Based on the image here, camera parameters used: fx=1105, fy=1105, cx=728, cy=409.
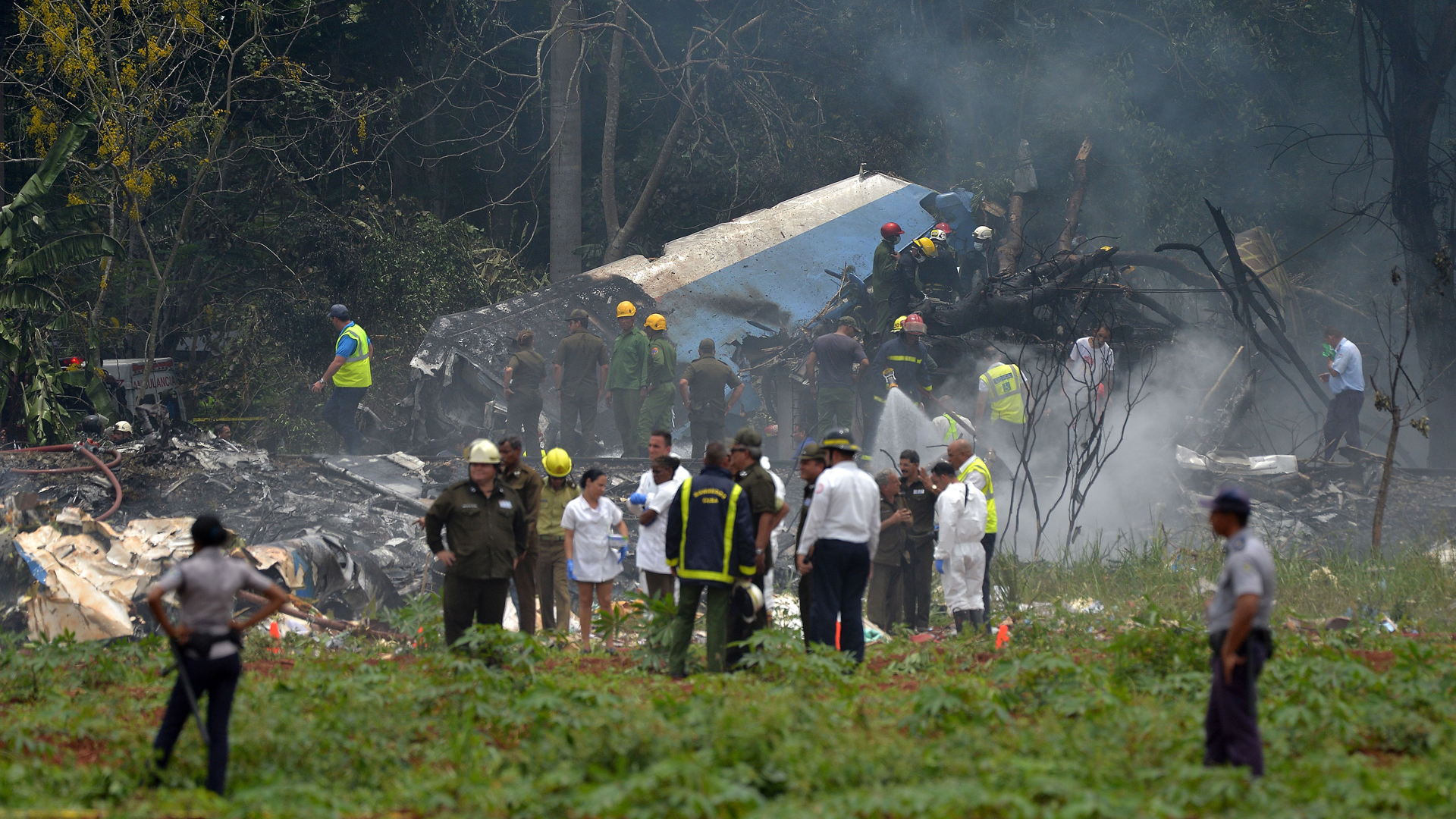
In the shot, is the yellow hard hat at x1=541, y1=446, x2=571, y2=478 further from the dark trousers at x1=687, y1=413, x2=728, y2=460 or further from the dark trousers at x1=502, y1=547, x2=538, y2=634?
the dark trousers at x1=687, y1=413, x2=728, y2=460

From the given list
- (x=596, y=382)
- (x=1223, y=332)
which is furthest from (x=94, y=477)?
(x=1223, y=332)

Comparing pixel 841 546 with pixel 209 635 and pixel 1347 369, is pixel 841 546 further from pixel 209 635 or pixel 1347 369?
pixel 1347 369

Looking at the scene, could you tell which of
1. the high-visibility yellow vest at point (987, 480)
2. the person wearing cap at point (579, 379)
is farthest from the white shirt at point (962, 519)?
the person wearing cap at point (579, 379)

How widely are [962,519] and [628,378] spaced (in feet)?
18.2

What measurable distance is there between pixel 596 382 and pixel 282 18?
8.76 metres

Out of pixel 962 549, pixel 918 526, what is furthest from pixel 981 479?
pixel 962 549

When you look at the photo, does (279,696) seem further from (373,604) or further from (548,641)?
(373,604)

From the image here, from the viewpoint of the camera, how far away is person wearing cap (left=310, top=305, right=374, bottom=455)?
488 inches

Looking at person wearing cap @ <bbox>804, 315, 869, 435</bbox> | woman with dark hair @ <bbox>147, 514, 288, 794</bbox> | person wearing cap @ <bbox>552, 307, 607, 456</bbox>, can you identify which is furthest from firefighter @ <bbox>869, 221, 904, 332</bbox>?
woman with dark hair @ <bbox>147, 514, 288, 794</bbox>

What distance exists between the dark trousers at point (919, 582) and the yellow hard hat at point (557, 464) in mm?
2826

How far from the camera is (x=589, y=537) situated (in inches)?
322

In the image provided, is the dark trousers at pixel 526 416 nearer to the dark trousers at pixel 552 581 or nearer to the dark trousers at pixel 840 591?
the dark trousers at pixel 552 581

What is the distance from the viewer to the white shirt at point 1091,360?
40.5 feet

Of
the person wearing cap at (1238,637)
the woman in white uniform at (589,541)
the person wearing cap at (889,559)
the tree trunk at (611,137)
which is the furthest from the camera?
the tree trunk at (611,137)
